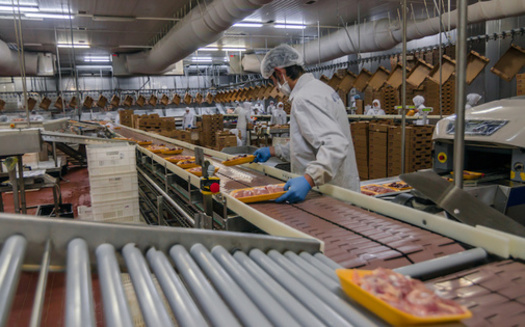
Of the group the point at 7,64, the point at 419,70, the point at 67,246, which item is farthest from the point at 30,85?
the point at 67,246

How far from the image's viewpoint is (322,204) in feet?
5.89

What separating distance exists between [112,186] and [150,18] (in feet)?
16.5

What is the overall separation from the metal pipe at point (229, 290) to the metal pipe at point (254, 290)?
2 centimetres

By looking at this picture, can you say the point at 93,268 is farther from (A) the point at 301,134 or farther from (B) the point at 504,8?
(B) the point at 504,8

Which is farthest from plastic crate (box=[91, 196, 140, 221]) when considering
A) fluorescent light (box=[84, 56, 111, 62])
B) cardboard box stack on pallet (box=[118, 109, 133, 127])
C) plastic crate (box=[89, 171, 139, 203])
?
fluorescent light (box=[84, 56, 111, 62])

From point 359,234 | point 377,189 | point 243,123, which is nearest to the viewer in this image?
point 359,234

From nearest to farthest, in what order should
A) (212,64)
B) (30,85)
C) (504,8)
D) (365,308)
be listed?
(365,308), (504,8), (30,85), (212,64)

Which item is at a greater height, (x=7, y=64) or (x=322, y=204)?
(x=7, y=64)

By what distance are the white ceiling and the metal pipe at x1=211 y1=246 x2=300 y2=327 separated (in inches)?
278

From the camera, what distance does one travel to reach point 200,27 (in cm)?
733

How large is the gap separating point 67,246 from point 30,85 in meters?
19.6

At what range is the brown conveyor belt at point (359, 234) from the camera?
3.73 feet

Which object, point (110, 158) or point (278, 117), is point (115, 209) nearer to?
point (110, 158)

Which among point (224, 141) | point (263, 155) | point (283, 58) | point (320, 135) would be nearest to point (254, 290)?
point (320, 135)
